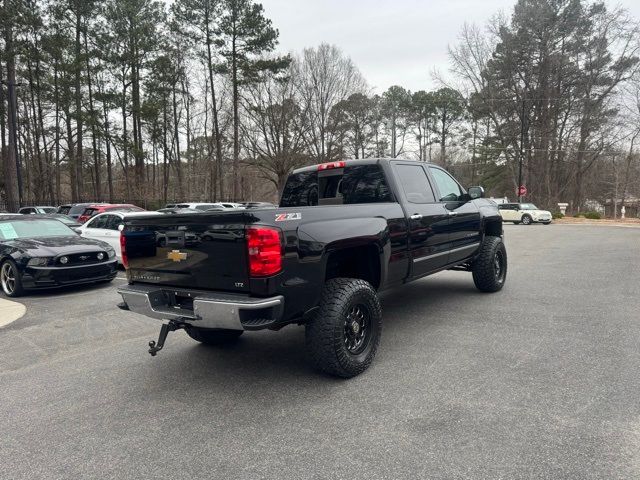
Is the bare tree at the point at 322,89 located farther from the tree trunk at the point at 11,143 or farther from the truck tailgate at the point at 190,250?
the truck tailgate at the point at 190,250

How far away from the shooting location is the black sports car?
7621mm

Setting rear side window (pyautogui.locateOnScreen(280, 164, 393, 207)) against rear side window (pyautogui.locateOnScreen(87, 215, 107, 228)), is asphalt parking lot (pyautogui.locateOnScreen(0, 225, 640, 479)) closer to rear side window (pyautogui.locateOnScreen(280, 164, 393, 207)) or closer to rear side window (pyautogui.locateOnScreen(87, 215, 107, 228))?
rear side window (pyautogui.locateOnScreen(280, 164, 393, 207))

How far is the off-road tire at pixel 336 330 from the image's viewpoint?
3.56 meters

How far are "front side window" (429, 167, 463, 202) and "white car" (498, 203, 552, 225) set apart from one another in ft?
88.1

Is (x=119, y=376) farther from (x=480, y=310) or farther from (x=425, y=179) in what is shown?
(x=480, y=310)

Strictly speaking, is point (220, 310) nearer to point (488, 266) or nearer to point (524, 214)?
point (488, 266)

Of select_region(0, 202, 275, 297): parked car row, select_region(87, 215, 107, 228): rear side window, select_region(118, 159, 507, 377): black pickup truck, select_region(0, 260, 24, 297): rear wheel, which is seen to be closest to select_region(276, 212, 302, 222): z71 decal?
select_region(118, 159, 507, 377): black pickup truck

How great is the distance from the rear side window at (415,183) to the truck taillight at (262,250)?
2289 millimetres

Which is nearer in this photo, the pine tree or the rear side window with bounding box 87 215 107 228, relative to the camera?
the rear side window with bounding box 87 215 107 228

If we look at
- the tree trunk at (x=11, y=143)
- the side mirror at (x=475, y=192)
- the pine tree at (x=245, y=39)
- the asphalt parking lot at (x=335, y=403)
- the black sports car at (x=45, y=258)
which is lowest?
the asphalt parking lot at (x=335, y=403)

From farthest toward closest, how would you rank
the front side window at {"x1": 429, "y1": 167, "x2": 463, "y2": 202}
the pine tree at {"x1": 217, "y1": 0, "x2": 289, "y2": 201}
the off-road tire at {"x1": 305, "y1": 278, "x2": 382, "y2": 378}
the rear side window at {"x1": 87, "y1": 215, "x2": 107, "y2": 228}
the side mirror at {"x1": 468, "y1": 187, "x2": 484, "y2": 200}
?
the pine tree at {"x1": 217, "y1": 0, "x2": 289, "y2": 201} < the rear side window at {"x1": 87, "y1": 215, "x2": 107, "y2": 228} < the side mirror at {"x1": 468, "y1": 187, "x2": 484, "y2": 200} < the front side window at {"x1": 429, "y1": 167, "x2": 463, "y2": 202} < the off-road tire at {"x1": 305, "y1": 278, "x2": 382, "y2": 378}

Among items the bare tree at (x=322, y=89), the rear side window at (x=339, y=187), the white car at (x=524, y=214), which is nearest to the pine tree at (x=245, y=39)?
the bare tree at (x=322, y=89)

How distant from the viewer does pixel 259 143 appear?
39.6 meters

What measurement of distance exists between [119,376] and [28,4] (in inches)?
1124
